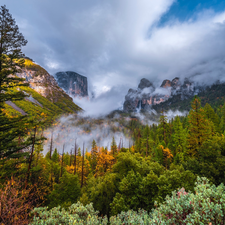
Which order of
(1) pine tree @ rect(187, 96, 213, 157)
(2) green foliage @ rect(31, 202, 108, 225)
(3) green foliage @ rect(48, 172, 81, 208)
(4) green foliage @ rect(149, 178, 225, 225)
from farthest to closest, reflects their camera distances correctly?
(3) green foliage @ rect(48, 172, 81, 208)
(1) pine tree @ rect(187, 96, 213, 157)
(2) green foliage @ rect(31, 202, 108, 225)
(4) green foliage @ rect(149, 178, 225, 225)

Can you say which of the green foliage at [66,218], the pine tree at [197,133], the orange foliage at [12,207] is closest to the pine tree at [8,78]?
the orange foliage at [12,207]

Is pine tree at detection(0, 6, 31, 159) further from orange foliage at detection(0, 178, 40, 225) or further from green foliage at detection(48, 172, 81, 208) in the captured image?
green foliage at detection(48, 172, 81, 208)

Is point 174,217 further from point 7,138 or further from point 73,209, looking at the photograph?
point 7,138

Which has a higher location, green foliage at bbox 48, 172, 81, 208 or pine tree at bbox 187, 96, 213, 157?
pine tree at bbox 187, 96, 213, 157

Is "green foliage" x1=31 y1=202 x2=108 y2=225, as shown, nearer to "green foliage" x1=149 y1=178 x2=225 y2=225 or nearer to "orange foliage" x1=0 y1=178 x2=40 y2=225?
"orange foliage" x1=0 y1=178 x2=40 y2=225

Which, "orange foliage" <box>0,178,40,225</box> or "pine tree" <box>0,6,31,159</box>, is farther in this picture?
"pine tree" <box>0,6,31,159</box>

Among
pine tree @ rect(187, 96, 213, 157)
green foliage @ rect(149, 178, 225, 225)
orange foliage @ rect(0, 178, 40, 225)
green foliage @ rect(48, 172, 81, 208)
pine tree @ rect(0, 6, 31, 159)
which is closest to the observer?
green foliage @ rect(149, 178, 225, 225)

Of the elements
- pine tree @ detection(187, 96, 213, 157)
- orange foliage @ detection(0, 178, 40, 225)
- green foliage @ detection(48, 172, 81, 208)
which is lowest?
green foliage @ detection(48, 172, 81, 208)

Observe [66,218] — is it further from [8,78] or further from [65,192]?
[65,192]

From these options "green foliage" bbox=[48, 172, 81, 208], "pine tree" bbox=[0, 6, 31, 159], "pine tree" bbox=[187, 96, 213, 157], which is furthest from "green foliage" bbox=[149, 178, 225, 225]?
"green foliage" bbox=[48, 172, 81, 208]

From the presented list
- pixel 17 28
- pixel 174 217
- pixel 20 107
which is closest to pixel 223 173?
pixel 174 217

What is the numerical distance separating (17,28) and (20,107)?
6346 inches

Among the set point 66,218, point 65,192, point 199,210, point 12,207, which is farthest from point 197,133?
point 65,192

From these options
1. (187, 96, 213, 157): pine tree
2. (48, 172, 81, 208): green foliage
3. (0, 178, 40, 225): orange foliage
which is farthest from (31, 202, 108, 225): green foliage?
(187, 96, 213, 157): pine tree
